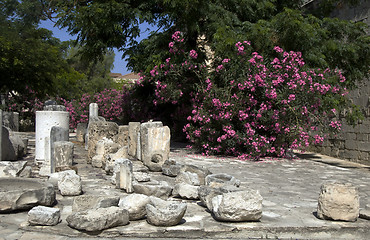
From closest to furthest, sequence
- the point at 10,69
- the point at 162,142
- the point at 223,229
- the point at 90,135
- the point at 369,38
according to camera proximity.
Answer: the point at 223,229
the point at 162,142
the point at 90,135
the point at 369,38
the point at 10,69

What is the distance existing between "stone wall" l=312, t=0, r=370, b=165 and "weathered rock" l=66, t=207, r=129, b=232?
872 centimetres

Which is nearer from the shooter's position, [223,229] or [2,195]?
[223,229]

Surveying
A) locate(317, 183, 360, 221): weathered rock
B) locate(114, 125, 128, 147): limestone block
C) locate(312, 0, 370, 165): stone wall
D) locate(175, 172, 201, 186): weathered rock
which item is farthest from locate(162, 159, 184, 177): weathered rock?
locate(312, 0, 370, 165): stone wall

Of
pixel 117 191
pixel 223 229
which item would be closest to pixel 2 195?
pixel 117 191

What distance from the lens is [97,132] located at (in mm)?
8477

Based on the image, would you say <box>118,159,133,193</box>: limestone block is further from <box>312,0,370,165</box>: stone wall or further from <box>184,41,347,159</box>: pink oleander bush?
<box>312,0,370,165</box>: stone wall

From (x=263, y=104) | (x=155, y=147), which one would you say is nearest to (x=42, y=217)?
(x=155, y=147)

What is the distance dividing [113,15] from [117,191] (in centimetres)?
759

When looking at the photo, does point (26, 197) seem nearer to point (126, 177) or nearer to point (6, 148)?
point (126, 177)

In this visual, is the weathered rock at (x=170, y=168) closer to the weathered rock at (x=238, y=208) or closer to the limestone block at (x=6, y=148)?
the weathered rock at (x=238, y=208)

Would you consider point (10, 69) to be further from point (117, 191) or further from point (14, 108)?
point (117, 191)

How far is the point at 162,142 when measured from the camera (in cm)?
774

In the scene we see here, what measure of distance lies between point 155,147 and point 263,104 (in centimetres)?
330

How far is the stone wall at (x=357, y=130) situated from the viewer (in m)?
10.5
